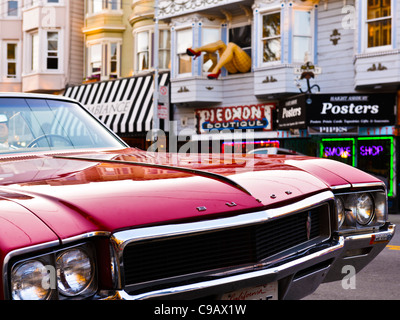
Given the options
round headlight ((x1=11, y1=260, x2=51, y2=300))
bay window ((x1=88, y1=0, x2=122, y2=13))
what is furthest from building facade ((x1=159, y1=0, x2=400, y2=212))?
round headlight ((x1=11, y1=260, x2=51, y2=300))

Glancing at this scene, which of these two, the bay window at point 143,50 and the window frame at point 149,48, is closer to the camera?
the window frame at point 149,48

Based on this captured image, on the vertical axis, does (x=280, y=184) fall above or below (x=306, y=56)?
below

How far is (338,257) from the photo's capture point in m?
2.85

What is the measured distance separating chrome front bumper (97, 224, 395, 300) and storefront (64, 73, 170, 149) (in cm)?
1654

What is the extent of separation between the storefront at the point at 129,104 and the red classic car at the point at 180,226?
16501mm

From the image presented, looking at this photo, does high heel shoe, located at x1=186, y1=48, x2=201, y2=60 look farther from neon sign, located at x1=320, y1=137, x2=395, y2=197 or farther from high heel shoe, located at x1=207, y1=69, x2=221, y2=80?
neon sign, located at x1=320, y1=137, x2=395, y2=197

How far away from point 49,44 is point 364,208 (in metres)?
23.6

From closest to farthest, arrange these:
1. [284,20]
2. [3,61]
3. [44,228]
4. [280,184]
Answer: [44,228], [280,184], [284,20], [3,61]

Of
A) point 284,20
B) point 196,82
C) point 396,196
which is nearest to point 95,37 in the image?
point 196,82

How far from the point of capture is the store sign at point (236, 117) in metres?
18.3

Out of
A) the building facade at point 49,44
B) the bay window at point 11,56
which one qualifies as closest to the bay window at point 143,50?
the building facade at point 49,44

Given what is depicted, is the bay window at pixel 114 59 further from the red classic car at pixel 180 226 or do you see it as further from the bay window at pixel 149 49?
the red classic car at pixel 180 226

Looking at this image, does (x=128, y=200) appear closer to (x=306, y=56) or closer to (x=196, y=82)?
(x=306, y=56)
